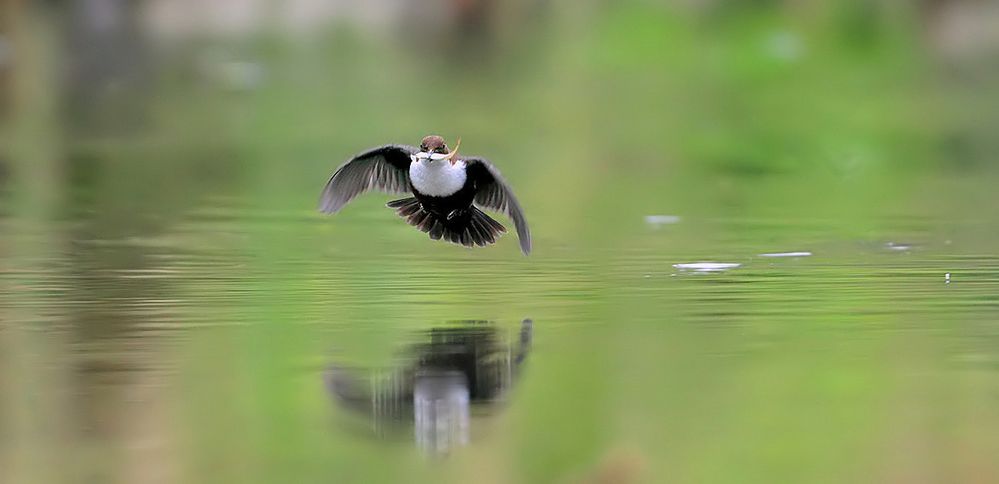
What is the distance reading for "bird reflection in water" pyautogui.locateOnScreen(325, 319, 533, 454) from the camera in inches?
233

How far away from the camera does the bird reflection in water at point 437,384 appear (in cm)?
591

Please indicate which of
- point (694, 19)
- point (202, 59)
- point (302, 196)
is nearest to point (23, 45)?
point (202, 59)

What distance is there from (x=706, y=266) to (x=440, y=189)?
4.54 ft

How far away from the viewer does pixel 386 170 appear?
31.7 feet

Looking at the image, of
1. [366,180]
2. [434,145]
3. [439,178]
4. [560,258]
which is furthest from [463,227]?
[560,258]

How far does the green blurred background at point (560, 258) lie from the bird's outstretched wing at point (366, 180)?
1.15ft

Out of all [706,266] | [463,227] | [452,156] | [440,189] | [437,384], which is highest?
[452,156]

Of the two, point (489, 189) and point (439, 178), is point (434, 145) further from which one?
point (489, 189)

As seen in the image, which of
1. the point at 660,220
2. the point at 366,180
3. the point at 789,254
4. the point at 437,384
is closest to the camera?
the point at 437,384

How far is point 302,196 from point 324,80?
33.1 ft

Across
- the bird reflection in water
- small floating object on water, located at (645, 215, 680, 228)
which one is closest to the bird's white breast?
the bird reflection in water

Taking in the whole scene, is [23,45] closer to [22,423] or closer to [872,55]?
[872,55]

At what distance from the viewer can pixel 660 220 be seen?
38.7ft

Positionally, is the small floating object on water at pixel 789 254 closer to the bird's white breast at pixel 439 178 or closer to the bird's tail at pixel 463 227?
the bird's tail at pixel 463 227
